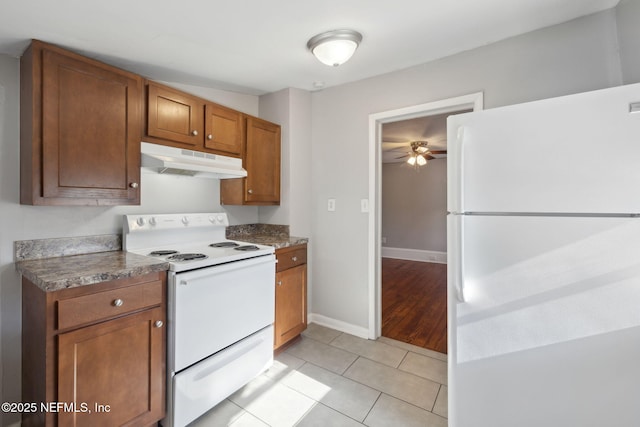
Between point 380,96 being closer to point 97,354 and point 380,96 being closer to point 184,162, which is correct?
point 184,162

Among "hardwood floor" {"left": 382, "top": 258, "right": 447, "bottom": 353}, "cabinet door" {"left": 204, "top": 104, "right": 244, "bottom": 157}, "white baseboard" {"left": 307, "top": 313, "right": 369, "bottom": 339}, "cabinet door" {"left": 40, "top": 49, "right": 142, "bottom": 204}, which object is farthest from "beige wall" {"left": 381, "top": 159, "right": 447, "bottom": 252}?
"cabinet door" {"left": 40, "top": 49, "right": 142, "bottom": 204}

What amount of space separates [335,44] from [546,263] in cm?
163

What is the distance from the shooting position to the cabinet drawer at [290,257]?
2.27 m

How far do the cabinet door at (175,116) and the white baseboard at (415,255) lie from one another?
16.4 feet

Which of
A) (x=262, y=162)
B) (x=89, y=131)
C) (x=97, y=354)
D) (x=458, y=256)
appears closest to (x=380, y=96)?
(x=262, y=162)

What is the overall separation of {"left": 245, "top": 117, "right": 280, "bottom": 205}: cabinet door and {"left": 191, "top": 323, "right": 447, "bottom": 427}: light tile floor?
136 centimetres

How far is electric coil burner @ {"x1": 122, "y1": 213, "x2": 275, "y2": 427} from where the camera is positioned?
A: 1524 mm

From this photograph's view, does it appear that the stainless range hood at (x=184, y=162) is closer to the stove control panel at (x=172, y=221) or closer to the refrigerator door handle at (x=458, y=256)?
the stove control panel at (x=172, y=221)

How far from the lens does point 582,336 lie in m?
1.11

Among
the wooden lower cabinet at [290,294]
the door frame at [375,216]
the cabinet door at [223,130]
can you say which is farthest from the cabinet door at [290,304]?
the cabinet door at [223,130]

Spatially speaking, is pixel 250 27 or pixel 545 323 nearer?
pixel 545 323

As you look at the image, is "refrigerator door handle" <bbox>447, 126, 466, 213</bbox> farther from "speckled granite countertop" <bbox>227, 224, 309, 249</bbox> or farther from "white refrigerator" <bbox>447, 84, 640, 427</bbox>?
"speckled granite countertop" <bbox>227, 224, 309, 249</bbox>

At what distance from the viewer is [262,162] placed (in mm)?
2572

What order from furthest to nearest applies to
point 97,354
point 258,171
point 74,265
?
point 258,171 → point 74,265 → point 97,354
